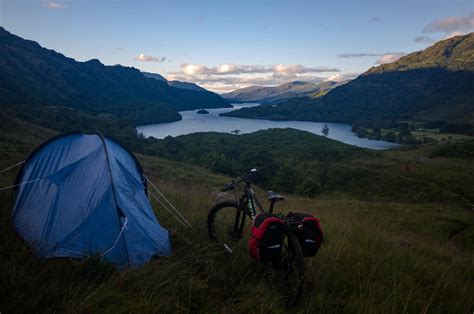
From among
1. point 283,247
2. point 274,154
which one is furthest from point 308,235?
point 274,154

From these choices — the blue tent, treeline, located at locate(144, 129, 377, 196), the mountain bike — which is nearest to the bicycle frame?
the mountain bike

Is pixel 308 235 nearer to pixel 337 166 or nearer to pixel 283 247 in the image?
pixel 283 247

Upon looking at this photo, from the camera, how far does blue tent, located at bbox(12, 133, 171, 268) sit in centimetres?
456

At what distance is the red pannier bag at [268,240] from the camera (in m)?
3.82

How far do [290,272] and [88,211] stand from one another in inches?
114

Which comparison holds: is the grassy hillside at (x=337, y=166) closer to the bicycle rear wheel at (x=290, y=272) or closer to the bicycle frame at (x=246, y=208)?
the bicycle frame at (x=246, y=208)

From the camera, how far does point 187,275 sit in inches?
152

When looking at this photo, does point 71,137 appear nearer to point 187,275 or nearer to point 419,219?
point 187,275

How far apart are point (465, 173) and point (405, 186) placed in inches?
694

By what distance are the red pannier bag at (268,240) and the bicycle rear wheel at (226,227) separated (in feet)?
3.21

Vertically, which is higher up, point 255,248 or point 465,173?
point 255,248

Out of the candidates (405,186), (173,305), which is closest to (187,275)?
(173,305)

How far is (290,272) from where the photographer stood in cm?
403

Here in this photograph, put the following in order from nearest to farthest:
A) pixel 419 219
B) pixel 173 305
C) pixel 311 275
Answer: pixel 173 305 < pixel 311 275 < pixel 419 219
